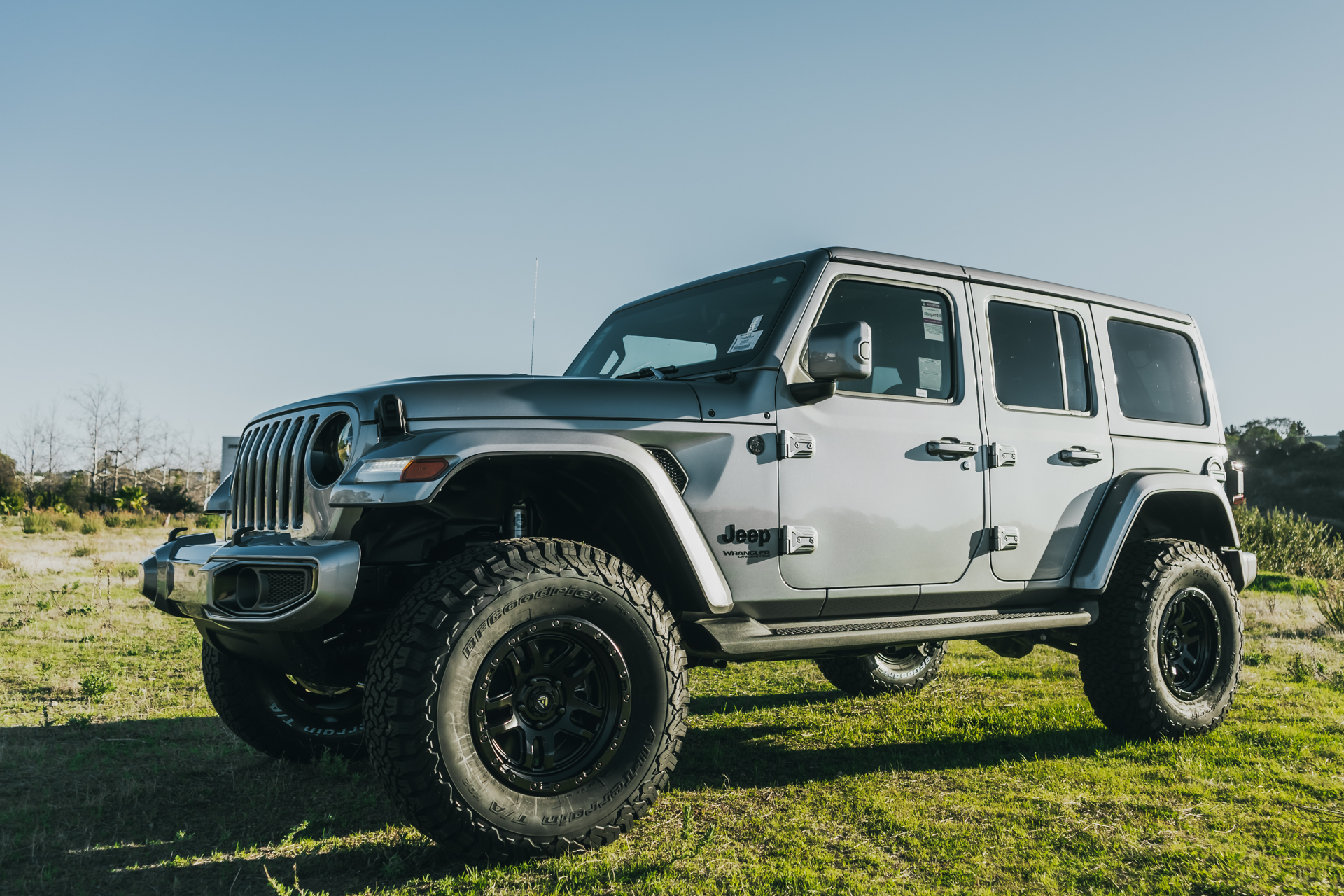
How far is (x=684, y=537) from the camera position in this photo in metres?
3.34

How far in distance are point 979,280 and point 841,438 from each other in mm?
1368

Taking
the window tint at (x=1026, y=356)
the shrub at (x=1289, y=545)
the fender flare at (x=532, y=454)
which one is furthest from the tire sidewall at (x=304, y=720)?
the shrub at (x=1289, y=545)

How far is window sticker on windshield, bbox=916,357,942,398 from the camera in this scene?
430cm

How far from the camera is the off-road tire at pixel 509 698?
9.29 ft

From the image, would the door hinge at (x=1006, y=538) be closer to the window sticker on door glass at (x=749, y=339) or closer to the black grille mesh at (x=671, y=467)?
the window sticker on door glass at (x=749, y=339)

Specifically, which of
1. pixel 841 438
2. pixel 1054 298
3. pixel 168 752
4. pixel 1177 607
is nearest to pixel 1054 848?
pixel 841 438

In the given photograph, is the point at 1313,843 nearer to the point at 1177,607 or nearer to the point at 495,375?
the point at 1177,607

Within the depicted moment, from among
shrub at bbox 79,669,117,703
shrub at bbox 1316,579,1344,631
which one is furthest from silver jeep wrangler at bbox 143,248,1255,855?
shrub at bbox 1316,579,1344,631

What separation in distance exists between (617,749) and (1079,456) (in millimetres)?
2917

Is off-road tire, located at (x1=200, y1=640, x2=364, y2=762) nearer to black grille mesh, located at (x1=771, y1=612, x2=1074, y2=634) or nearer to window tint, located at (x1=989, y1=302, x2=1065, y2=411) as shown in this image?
black grille mesh, located at (x1=771, y1=612, x2=1074, y2=634)

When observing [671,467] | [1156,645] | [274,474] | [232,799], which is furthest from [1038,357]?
[232,799]

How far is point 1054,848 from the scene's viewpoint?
3.21m

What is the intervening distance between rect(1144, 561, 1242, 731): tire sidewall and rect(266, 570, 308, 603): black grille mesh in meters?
4.04

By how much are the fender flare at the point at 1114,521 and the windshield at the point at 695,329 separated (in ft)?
7.08
